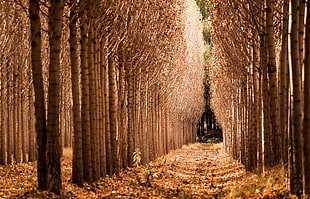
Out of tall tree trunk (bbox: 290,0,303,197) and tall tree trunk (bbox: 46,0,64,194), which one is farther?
tall tree trunk (bbox: 46,0,64,194)

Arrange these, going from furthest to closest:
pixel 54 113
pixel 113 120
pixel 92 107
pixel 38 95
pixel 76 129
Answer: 1. pixel 113 120
2. pixel 92 107
3. pixel 76 129
4. pixel 54 113
5. pixel 38 95

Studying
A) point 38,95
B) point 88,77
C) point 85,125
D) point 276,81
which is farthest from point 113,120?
point 38,95

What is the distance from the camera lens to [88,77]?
14.9 meters

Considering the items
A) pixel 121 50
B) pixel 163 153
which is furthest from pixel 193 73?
pixel 121 50

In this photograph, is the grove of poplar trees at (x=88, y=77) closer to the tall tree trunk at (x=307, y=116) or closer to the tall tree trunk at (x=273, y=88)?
the tall tree trunk at (x=273, y=88)

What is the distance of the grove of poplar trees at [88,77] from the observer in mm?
11227

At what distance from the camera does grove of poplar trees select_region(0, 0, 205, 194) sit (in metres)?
11.2

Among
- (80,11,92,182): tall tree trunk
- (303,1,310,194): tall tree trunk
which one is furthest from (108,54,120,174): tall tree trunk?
(303,1,310,194): tall tree trunk

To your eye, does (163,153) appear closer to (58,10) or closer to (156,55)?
(156,55)

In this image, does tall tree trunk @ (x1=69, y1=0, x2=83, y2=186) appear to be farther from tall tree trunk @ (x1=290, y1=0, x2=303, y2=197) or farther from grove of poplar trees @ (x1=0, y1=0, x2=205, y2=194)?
tall tree trunk @ (x1=290, y1=0, x2=303, y2=197)

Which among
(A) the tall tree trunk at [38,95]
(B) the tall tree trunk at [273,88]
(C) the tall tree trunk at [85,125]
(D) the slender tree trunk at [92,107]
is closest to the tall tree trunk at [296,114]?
(B) the tall tree trunk at [273,88]

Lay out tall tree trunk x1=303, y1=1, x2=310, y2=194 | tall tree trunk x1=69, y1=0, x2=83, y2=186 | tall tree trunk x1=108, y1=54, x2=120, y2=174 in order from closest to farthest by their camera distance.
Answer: tall tree trunk x1=303, y1=1, x2=310, y2=194 < tall tree trunk x1=69, y1=0, x2=83, y2=186 < tall tree trunk x1=108, y1=54, x2=120, y2=174

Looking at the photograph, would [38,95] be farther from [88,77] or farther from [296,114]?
[296,114]

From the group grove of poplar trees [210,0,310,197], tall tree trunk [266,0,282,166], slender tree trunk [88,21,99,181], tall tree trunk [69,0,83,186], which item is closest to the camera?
grove of poplar trees [210,0,310,197]
